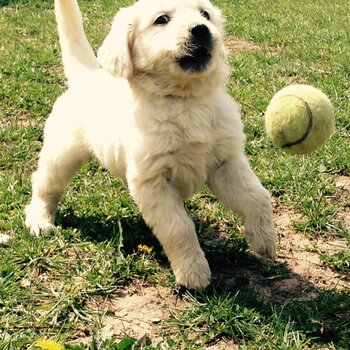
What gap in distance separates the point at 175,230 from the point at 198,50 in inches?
33.9

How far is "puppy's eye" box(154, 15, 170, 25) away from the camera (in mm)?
2951

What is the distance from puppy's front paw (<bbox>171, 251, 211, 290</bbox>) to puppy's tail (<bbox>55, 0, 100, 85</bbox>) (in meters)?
1.53

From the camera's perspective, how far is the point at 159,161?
9.30 feet

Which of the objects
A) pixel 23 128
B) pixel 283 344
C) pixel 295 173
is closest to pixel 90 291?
pixel 283 344

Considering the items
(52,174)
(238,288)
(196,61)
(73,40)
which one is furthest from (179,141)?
(73,40)

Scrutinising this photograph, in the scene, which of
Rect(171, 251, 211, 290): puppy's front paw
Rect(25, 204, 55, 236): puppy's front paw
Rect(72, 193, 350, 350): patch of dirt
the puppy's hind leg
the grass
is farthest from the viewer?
the puppy's hind leg

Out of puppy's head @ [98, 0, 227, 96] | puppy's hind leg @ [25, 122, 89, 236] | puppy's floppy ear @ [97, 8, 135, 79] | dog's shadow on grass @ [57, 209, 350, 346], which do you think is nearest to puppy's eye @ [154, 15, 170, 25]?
puppy's head @ [98, 0, 227, 96]

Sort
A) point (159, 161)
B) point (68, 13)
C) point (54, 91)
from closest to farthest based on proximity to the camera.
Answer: point (159, 161)
point (68, 13)
point (54, 91)

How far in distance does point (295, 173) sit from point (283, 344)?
1.73 metres

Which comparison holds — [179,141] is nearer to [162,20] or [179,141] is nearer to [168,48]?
[168,48]

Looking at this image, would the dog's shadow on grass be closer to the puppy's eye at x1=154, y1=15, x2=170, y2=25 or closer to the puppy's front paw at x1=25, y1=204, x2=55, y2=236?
the puppy's front paw at x1=25, y1=204, x2=55, y2=236

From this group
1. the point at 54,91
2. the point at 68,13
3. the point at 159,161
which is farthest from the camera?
the point at 54,91

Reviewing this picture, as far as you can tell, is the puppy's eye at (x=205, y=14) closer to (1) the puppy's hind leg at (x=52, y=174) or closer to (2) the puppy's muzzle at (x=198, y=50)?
(2) the puppy's muzzle at (x=198, y=50)

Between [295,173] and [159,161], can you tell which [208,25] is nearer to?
[159,161]
